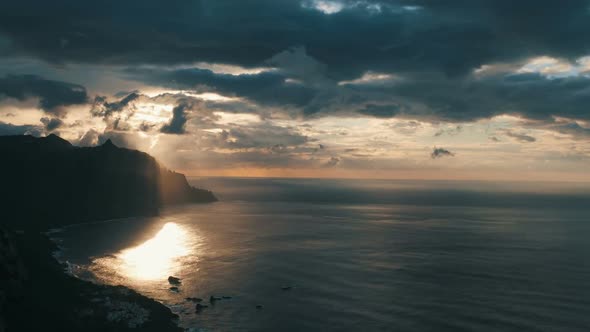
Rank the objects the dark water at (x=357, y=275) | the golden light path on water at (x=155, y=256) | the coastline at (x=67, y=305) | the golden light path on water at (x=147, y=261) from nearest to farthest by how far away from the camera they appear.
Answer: the coastline at (x=67, y=305) < the dark water at (x=357, y=275) < the golden light path on water at (x=147, y=261) < the golden light path on water at (x=155, y=256)

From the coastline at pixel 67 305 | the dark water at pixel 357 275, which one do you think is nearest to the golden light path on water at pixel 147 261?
the dark water at pixel 357 275

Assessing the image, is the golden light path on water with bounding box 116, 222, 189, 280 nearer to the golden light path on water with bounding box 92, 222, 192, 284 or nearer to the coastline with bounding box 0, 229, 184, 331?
the golden light path on water with bounding box 92, 222, 192, 284

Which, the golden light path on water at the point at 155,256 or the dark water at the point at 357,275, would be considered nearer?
the dark water at the point at 357,275

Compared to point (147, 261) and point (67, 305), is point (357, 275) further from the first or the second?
point (67, 305)

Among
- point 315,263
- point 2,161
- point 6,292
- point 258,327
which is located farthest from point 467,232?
point 2,161

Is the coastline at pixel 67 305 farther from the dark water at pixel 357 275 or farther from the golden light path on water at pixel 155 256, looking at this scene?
the golden light path on water at pixel 155 256

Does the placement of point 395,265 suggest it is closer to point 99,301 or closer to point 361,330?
point 361,330

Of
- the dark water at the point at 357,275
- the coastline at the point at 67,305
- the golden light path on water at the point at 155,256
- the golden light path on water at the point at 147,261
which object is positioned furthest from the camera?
the golden light path on water at the point at 155,256
